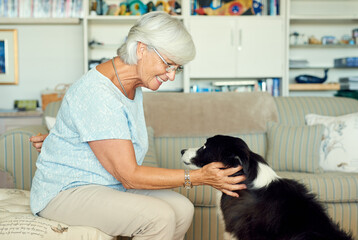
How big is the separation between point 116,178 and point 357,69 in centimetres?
407

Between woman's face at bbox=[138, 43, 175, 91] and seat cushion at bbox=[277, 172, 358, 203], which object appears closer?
woman's face at bbox=[138, 43, 175, 91]

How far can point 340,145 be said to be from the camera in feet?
8.97

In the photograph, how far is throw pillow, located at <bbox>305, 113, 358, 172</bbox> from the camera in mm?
2684

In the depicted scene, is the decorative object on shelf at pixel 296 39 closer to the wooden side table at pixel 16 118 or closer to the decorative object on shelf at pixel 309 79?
the decorative object on shelf at pixel 309 79

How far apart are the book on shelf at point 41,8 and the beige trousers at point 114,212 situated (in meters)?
3.11

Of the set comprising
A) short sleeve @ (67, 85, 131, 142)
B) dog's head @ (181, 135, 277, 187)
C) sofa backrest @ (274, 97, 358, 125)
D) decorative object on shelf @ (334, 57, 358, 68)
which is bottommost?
dog's head @ (181, 135, 277, 187)

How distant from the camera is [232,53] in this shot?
4.37 m

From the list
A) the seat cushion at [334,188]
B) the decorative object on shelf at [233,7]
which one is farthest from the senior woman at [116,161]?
the decorative object on shelf at [233,7]

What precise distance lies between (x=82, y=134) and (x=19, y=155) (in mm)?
1024

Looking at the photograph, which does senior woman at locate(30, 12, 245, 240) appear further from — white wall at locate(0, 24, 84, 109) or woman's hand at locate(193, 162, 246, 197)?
white wall at locate(0, 24, 84, 109)

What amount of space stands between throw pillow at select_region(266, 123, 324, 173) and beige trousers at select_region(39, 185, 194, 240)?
138cm

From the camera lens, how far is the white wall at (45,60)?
14.7ft

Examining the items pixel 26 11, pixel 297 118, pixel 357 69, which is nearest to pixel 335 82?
pixel 357 69

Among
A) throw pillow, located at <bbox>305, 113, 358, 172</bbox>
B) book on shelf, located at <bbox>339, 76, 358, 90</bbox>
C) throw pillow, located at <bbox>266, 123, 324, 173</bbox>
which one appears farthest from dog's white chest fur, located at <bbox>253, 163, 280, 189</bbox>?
book on shelf, located at <bbox>339, 76, 358, 90</bbox>
